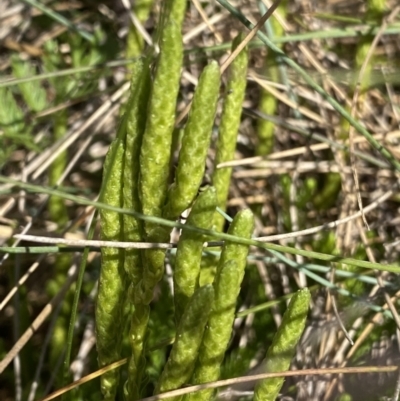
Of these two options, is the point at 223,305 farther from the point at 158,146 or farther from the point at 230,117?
the point at 230,117

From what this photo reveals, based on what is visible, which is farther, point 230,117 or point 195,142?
point 230,117

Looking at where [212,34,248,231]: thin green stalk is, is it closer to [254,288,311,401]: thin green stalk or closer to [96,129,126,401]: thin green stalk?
[96,129,126,401]: thin green stalk

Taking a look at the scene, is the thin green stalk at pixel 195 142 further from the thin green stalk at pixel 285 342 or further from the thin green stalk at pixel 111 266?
the thin green stalk at pixel 285 342

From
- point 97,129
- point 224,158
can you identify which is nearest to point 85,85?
point 97,129

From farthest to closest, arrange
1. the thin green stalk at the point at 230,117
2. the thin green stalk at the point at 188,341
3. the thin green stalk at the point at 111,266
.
Result: 1. the thin green stalk at the point at 230,117
2. the thin green stalk at the point at 111,266
3. the thin green stalk at the point at 188,341

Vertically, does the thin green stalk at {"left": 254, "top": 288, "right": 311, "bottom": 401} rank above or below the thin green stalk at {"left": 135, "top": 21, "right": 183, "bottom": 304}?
below

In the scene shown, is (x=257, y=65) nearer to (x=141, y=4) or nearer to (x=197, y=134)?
(x=141, y=4)

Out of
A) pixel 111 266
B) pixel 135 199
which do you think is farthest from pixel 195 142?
pixel 111 266

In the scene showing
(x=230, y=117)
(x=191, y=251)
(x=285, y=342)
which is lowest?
(x=285, y=342)

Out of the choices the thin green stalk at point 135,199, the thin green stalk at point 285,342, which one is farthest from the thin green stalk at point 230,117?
the thin green stalk at point 285,342

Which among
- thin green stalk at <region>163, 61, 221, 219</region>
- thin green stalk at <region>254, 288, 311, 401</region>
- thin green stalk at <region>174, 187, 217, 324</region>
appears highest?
thin green stalk at <region>163, 61, 221, 219</region>

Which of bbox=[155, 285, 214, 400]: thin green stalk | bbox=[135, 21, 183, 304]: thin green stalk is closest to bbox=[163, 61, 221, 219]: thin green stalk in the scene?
bbox=[135, 21, 183, 304]: thin green stalk

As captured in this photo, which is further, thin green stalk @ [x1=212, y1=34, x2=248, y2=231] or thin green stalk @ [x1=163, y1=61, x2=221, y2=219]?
thin green stalk @ [x1=212, y1=34, x2=248, y2=231]
